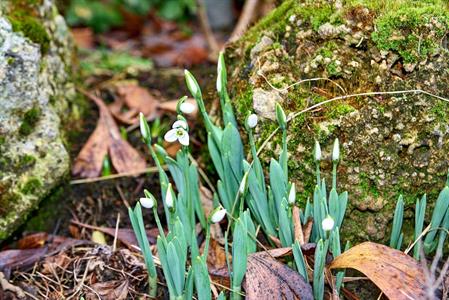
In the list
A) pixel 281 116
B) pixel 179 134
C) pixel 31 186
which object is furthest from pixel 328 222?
pixel 31 186

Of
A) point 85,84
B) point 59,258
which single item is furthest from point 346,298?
point 85,84

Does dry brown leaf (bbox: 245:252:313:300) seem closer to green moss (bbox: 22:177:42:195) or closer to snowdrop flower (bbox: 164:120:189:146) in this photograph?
snowdrop flower (bbox: 164:120:189:146)

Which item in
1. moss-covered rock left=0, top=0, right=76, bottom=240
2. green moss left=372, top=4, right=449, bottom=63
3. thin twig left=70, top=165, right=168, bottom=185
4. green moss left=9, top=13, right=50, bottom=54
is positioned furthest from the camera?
thin twig left=70, top=165, right=168, bottom=185

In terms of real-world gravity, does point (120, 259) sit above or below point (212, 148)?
below

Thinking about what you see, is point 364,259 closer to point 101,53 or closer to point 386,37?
point 386,37

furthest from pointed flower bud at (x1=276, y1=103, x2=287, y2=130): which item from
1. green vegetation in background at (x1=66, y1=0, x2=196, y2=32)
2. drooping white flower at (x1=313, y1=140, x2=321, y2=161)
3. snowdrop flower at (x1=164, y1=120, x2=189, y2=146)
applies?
green vegetation in background at (x1=66, y1=0, x2=196, y2=32)

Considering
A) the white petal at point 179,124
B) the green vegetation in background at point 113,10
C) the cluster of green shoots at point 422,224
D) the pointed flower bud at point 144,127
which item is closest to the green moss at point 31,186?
the pointed flower bud at point 144,127

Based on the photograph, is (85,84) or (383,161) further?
(85,84)

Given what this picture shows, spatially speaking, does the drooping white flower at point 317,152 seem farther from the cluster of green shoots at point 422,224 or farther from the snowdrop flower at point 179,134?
the snowdrop flower at point 179,134
